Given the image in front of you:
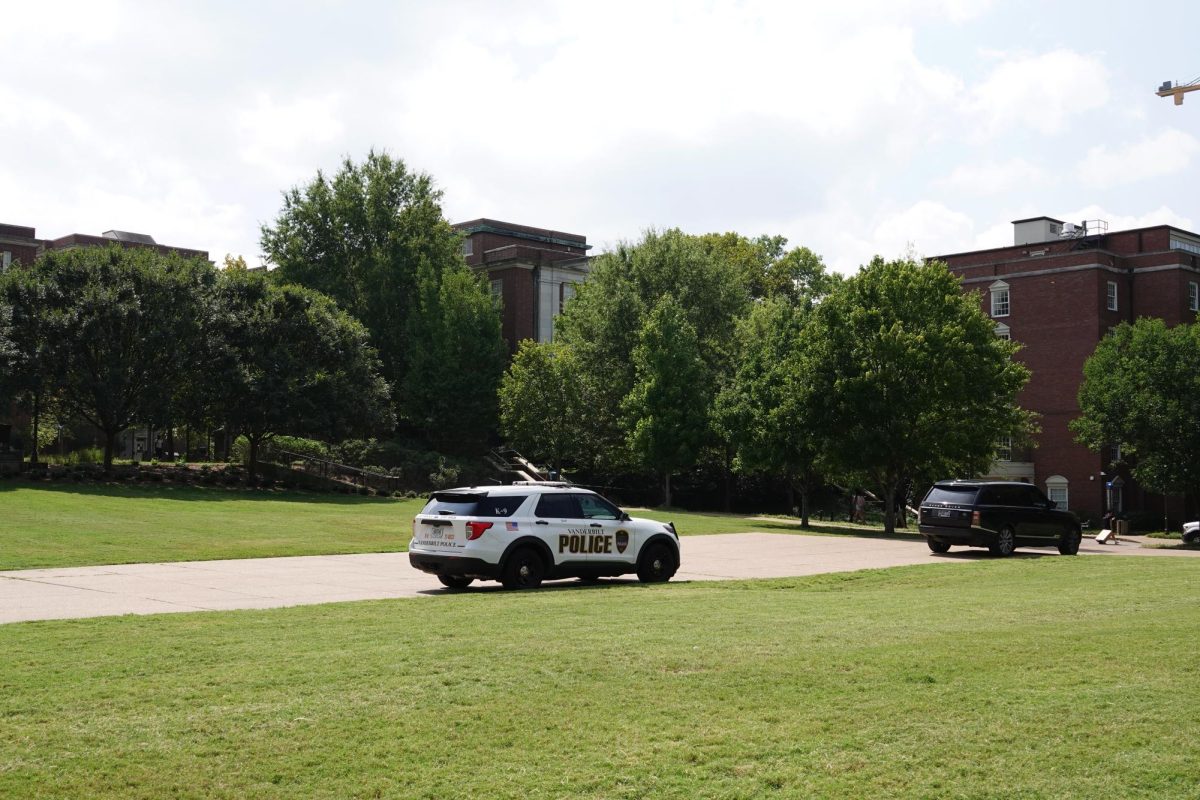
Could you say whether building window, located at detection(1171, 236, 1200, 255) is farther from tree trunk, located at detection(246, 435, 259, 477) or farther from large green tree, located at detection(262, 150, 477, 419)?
tree trunk, located at detection(246, 435, 259, 477)

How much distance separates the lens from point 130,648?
10914 mm

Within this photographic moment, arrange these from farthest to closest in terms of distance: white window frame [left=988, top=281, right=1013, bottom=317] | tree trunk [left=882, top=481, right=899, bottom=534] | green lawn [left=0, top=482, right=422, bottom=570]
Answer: white window frame [left=988, top=281, right=1013, bottom=317] → tree trunk [left=882, top=481, right=899, bottom=534] → green lawn [left=0, top=482, right=422, bottom=570]

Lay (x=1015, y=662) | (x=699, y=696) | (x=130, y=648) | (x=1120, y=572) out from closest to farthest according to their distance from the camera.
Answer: (x=699, y=696), (x=1015, y=662), (x=130, y=648), (x=1120, y=572)

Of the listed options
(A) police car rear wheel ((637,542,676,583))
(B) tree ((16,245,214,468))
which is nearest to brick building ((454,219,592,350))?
(B) tree ((16,245,214,468))

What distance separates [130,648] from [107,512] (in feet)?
92.7

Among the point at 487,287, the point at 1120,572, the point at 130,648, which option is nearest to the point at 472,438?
the point at 487,287

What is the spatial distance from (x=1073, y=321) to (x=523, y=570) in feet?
180

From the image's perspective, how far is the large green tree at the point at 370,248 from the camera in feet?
228

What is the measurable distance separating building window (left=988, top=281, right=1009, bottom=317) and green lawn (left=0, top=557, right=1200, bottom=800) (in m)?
59.3

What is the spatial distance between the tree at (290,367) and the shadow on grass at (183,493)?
3.31 m

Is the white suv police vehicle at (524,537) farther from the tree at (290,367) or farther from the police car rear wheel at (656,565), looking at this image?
the tree at (290,367)

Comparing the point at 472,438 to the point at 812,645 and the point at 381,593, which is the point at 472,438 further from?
the point at 812,645

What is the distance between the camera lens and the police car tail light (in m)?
18.9

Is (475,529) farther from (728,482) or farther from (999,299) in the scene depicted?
(999,299)
